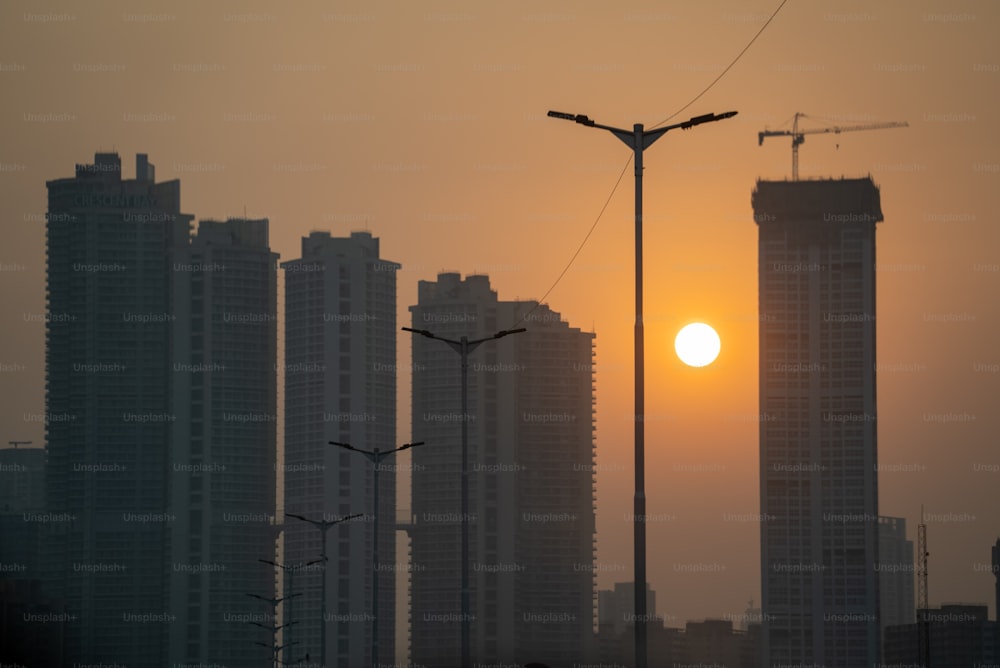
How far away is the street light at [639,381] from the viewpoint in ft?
123

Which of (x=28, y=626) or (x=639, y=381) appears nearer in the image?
(x=639, y=381)

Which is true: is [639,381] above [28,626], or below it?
above

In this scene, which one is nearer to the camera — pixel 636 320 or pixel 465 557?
pixel 636 320

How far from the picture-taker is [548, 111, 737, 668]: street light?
123ft

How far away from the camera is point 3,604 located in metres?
172

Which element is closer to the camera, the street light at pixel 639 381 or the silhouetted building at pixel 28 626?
the street light at pixel 639 381

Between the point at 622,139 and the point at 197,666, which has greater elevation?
the point at 622,139

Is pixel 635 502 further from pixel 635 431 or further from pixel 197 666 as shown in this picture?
pixel 197 666

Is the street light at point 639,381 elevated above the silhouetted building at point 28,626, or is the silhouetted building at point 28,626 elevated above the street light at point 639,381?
the street light at point 639,381

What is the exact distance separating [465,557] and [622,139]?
19.2 metres

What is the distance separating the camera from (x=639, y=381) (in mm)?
38938

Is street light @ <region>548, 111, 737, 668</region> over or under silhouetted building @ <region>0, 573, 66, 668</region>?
over

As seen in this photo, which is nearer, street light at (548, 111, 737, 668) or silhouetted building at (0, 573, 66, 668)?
street light at (548, 111, 737, 668)

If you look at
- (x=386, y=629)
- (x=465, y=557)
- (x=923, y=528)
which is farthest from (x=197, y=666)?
(x=465, y=557)
